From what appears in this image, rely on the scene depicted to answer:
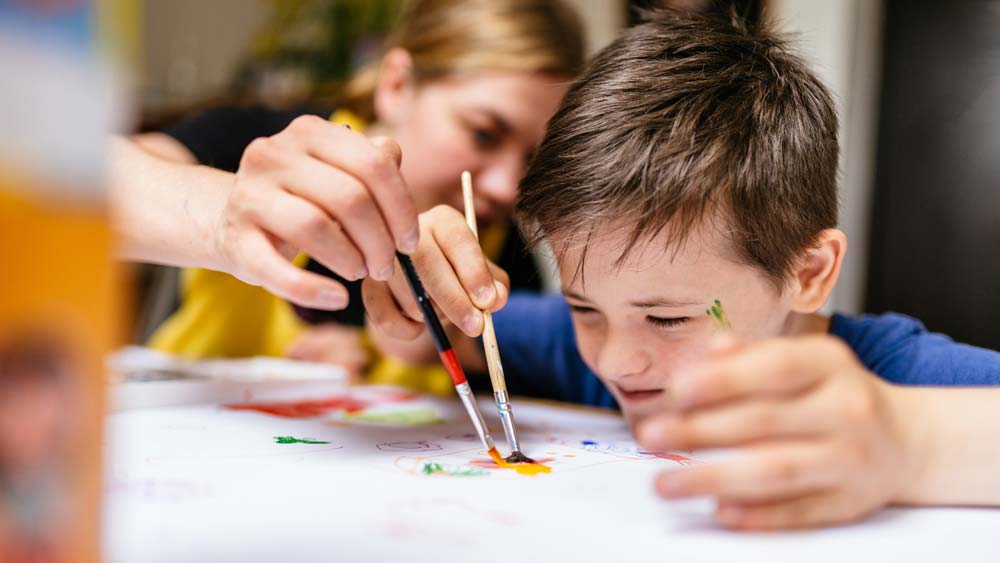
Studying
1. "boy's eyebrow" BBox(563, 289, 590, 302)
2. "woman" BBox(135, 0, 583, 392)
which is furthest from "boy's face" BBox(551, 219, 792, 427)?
"woman" BBox(135, 0, 583, 392)

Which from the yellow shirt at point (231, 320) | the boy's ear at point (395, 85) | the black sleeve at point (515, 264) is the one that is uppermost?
the boy's ear at point (395, 85)

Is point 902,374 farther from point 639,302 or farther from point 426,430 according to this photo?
point 426,430

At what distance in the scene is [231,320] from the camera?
1217mm

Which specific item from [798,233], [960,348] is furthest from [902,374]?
[798,233]

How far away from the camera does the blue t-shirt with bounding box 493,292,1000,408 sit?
0.67 meters

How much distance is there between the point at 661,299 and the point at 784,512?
0.74ft

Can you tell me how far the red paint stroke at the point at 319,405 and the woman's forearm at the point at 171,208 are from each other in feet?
0.50

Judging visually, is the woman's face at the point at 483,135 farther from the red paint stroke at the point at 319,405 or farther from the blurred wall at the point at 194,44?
the blurred wall at the point at 194,44

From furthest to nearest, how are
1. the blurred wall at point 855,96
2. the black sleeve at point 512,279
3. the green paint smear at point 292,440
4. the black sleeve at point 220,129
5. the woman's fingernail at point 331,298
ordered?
1. the blurred wall at point 855,96
2. the black sleeve at point 512,279
3. the black sleeve at point 220,129
4. the green paint smear at point 292,440
5. the woman's fingernail at point 331,298

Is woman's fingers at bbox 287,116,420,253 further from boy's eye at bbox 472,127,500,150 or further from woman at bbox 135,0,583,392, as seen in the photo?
boy's eye at bbox 472,127,500,150

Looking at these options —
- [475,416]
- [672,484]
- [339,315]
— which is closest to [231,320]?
[339,315]

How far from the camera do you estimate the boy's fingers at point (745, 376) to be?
333 millimetres

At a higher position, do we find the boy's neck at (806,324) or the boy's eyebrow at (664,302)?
the boy's eyebrow at (664,302)

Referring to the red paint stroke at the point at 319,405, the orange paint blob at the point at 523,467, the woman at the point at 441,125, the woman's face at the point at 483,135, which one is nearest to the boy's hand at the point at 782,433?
the orange paint blob at the point at 523,467
